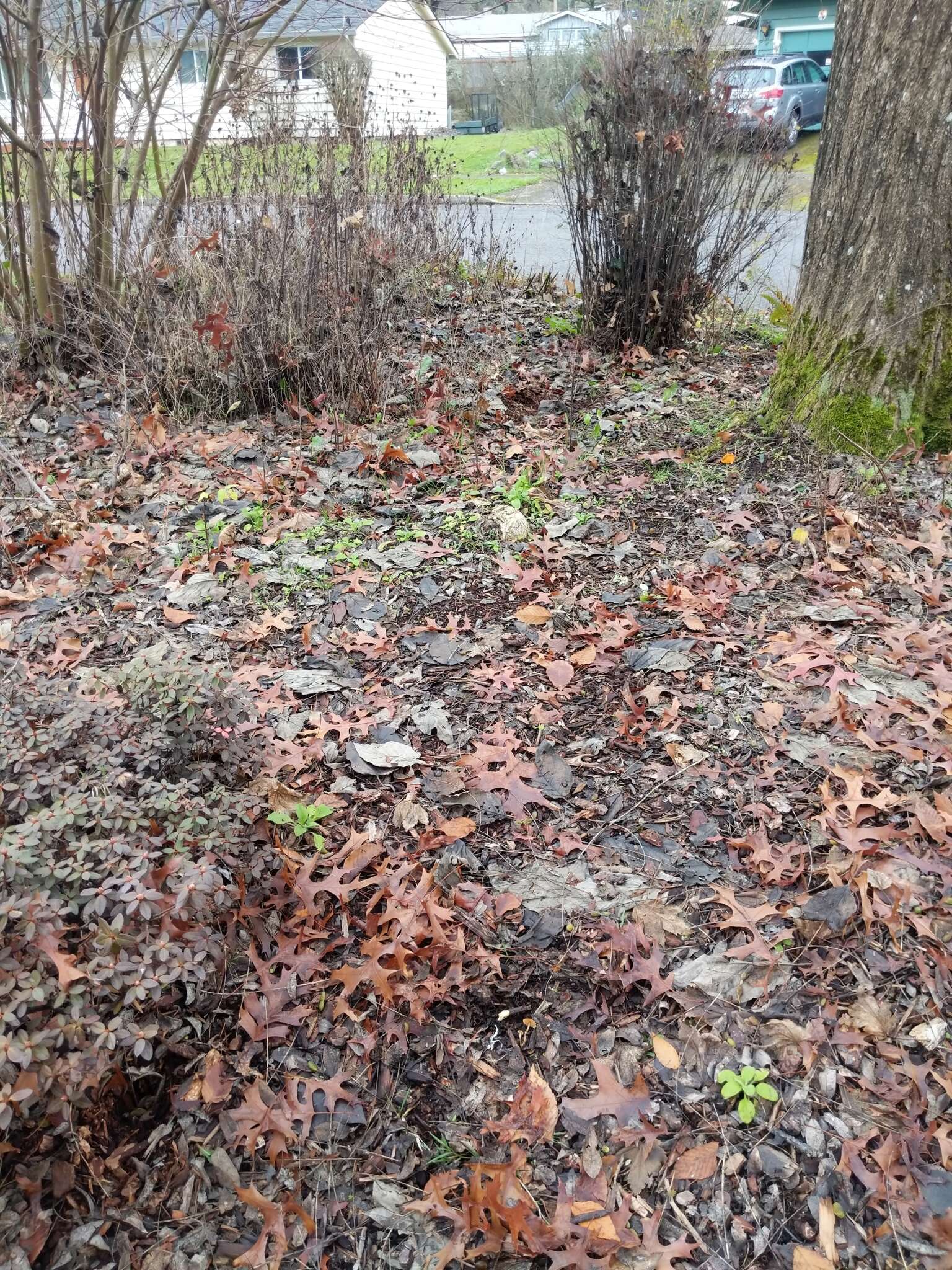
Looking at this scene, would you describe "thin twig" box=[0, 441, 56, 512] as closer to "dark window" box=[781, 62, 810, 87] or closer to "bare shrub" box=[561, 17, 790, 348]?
"bare shrub" box=[561, 17, 790, 348]

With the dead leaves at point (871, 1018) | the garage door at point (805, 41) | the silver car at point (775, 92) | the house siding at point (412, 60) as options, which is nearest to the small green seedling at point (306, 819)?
the dead leaves at point (871, 1018)

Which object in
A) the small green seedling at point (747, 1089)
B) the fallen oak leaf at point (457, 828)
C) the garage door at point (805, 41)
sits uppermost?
the garage door at point (805, 41)

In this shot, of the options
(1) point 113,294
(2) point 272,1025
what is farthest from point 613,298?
(2) point 272,1025

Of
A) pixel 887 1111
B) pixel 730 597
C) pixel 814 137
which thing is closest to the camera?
pixel 887 1111

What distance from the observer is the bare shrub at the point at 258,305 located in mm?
4812

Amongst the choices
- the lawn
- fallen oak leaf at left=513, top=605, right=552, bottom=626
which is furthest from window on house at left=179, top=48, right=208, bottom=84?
fallen oak leaf at left=513, top=605, right=552, bottom=626

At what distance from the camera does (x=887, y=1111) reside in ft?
5.60

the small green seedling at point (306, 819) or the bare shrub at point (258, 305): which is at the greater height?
the bare shrub at point (258, 305)

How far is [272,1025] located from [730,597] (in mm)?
2186

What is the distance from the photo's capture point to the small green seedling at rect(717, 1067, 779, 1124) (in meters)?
1.74

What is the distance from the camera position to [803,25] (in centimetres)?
2877

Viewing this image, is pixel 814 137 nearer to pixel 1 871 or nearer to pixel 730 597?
pixel 730 597

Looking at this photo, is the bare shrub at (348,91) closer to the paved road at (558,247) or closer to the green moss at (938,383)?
the paved road at (558,247)

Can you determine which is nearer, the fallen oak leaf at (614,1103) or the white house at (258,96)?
the fallen oak leaf at (614,1103)
